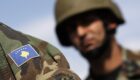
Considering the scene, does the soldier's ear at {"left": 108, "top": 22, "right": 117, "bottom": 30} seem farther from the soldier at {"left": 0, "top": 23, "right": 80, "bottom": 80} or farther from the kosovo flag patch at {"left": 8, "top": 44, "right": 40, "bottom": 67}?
the kosovo flag patch at {"left": 8, "top": 44, "right": 40, "bottom": 67}

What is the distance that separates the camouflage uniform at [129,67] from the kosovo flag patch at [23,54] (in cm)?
755

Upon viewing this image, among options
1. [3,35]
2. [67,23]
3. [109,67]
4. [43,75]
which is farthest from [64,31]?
[3,35]

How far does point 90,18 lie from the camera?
21.3 ft

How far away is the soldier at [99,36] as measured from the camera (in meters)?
6.43

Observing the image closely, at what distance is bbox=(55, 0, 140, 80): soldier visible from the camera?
6434mm

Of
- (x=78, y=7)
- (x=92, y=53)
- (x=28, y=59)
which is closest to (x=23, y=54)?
(x=28, y=59)

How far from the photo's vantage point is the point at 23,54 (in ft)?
46.2

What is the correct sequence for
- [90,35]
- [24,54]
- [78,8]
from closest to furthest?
[90,35] < [78,8] < [24,54]

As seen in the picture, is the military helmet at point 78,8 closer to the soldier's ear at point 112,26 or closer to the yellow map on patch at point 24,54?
the soldier's ear at point 112,26

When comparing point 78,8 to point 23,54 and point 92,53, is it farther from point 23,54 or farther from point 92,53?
point 23,54

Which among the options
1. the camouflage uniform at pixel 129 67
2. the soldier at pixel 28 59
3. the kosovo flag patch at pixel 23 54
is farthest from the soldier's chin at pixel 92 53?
the kosovo flag patch at pixel 23 54

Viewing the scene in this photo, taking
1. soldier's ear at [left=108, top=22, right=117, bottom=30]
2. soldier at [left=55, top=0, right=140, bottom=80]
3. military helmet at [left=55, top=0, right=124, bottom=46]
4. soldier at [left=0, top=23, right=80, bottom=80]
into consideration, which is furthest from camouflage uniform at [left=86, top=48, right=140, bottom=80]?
soldier at [left=0, top=23, right=80, bottom=80]

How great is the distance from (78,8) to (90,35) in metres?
0.37

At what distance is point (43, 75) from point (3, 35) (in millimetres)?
1909
